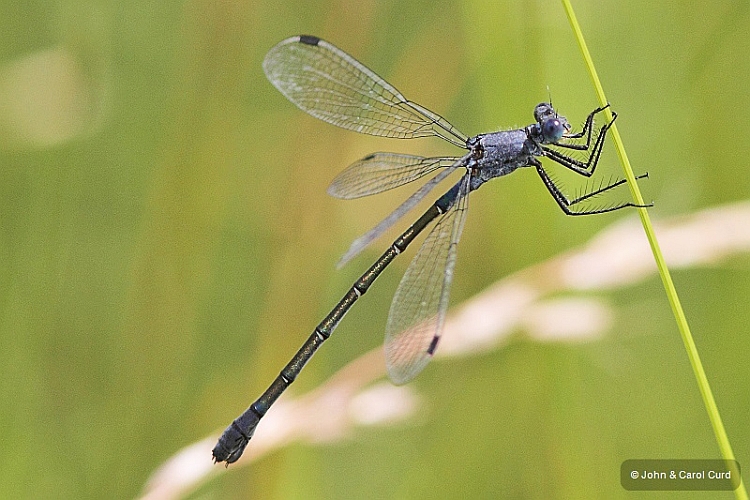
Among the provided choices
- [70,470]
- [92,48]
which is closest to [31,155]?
[92,48]

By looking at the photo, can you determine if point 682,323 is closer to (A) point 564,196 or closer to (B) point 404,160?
(A) point 564,196

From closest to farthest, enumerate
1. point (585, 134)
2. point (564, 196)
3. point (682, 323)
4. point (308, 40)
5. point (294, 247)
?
point (682, 323) < point (585, 134) < point (564, 196) < point (308, 40) < point (294, 247)

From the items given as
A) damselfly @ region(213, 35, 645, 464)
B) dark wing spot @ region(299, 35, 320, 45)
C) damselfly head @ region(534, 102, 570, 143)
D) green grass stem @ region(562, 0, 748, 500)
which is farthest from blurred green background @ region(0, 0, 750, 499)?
green grass stem @ region(562, 0, 748, 500)

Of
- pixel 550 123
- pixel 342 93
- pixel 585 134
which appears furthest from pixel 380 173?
pixel 585 134

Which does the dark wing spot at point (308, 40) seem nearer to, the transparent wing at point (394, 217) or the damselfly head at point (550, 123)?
the transparent wing at point (394, 217)

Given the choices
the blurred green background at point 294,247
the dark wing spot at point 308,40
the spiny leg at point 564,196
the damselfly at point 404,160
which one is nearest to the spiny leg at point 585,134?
the damselfly at point 404,160

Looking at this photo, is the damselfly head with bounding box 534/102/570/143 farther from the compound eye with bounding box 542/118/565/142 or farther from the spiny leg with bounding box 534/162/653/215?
the spiny leg with bounding box 534/162/653/215
